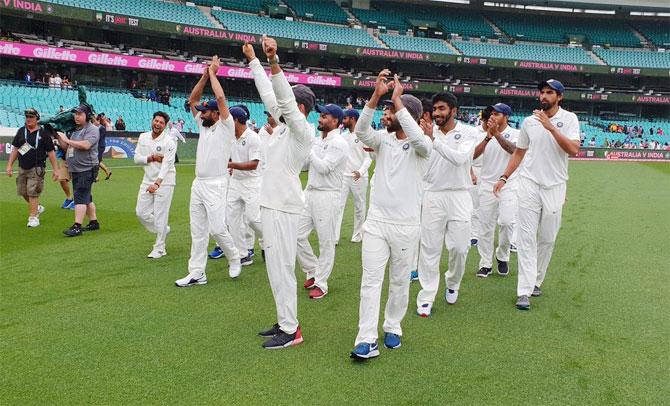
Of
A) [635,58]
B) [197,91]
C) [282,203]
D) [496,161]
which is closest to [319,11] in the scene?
[635,58]

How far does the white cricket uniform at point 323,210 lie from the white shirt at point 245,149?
3.43 ft

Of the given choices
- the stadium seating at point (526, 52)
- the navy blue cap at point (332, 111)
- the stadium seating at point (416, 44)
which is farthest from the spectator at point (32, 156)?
the stadium seating at point (526, 52)

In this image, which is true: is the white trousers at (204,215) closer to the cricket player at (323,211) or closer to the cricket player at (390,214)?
the cricket player at (323,211)

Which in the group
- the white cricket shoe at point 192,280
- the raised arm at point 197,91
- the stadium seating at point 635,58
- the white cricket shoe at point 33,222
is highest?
the stadium seating at point 635,58

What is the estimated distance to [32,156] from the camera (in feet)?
30.3

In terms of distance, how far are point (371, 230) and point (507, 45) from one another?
4953 cm

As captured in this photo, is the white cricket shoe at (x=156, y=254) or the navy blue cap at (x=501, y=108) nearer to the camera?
the navy blue cap at (x=501, y=108)

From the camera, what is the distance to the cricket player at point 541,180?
5.69 meters

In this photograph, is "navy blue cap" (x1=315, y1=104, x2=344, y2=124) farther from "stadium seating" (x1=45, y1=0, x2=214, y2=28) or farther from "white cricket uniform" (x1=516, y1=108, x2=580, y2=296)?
"stadium seating" (x1=45, y1=0, x2=214, y2=28)

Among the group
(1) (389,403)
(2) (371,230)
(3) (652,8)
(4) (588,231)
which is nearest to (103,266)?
(2) (371,230)

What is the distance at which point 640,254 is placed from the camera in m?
8.68

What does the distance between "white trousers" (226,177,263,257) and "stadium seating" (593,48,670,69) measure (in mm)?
49984

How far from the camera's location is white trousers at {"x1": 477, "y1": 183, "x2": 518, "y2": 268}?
7.40m

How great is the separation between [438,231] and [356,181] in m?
3.36
